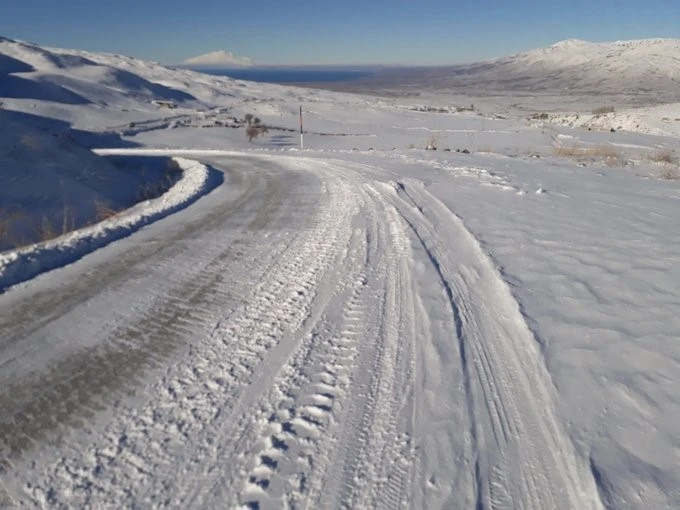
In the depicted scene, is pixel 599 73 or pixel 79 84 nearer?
pixel 79 84

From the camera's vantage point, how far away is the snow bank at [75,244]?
18.9ft

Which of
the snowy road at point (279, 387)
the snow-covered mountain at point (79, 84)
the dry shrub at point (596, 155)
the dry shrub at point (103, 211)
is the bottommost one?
the dry shrub at point (103, 211)

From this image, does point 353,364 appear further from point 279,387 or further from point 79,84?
point 79,84

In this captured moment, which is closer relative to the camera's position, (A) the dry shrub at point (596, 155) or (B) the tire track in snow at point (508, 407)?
(B) the tire track in snow at point (508, 407)

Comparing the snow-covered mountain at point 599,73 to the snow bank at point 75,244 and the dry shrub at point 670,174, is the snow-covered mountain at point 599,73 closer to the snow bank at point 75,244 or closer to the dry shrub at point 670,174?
the dry shrub at point 670,174

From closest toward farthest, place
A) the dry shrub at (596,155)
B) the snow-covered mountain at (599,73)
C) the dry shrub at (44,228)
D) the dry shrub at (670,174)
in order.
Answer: the dry shrub at (44,228) < the dry shrub at (670,174) < the dry shrub at (596,155) < the snow-covered mountain at (599,73)

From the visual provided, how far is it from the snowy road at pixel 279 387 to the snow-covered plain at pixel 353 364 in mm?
17

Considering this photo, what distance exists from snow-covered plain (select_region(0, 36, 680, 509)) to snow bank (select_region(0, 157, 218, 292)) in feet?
0.32

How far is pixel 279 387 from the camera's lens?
3732 millimetres

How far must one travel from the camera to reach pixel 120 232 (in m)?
7.71

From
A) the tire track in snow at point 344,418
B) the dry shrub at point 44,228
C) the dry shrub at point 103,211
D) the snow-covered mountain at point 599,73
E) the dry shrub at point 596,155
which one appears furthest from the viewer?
the snow-covered mountain at point 599,73

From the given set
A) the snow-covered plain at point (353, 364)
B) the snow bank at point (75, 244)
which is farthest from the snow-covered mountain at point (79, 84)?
the snow-covered plain at point (353, 364)

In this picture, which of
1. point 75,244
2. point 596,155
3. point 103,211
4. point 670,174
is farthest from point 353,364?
point 596,155

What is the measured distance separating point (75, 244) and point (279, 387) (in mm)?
4505
